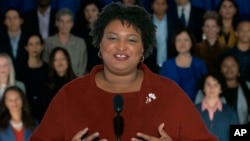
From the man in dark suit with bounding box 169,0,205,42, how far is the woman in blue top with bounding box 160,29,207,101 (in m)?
0.43

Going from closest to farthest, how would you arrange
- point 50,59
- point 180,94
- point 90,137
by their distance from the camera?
point 90,137 < point 180,94 < point 50,59

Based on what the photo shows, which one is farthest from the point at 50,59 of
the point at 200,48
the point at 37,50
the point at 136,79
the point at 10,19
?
the point at 136,79

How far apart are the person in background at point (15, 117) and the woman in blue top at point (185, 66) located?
1220 millimetres

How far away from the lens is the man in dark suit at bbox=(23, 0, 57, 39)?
6.23 meters

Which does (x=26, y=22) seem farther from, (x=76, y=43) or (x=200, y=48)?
(x=200, y=48)

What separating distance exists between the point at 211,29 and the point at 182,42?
1.42 feet

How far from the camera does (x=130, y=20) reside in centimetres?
264

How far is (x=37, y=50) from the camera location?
230 inches

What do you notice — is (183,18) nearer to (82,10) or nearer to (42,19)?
Result: (82,10)

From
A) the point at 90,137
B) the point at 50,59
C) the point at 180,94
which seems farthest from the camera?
the point at 50,59

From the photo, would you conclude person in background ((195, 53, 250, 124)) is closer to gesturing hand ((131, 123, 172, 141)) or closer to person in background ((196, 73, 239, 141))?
person in background ((196, 73, 239, 141))

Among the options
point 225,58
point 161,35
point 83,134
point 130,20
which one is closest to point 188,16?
point 161,35

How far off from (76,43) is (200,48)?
1093 millimetres

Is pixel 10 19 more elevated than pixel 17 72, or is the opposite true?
pixel 10 19
